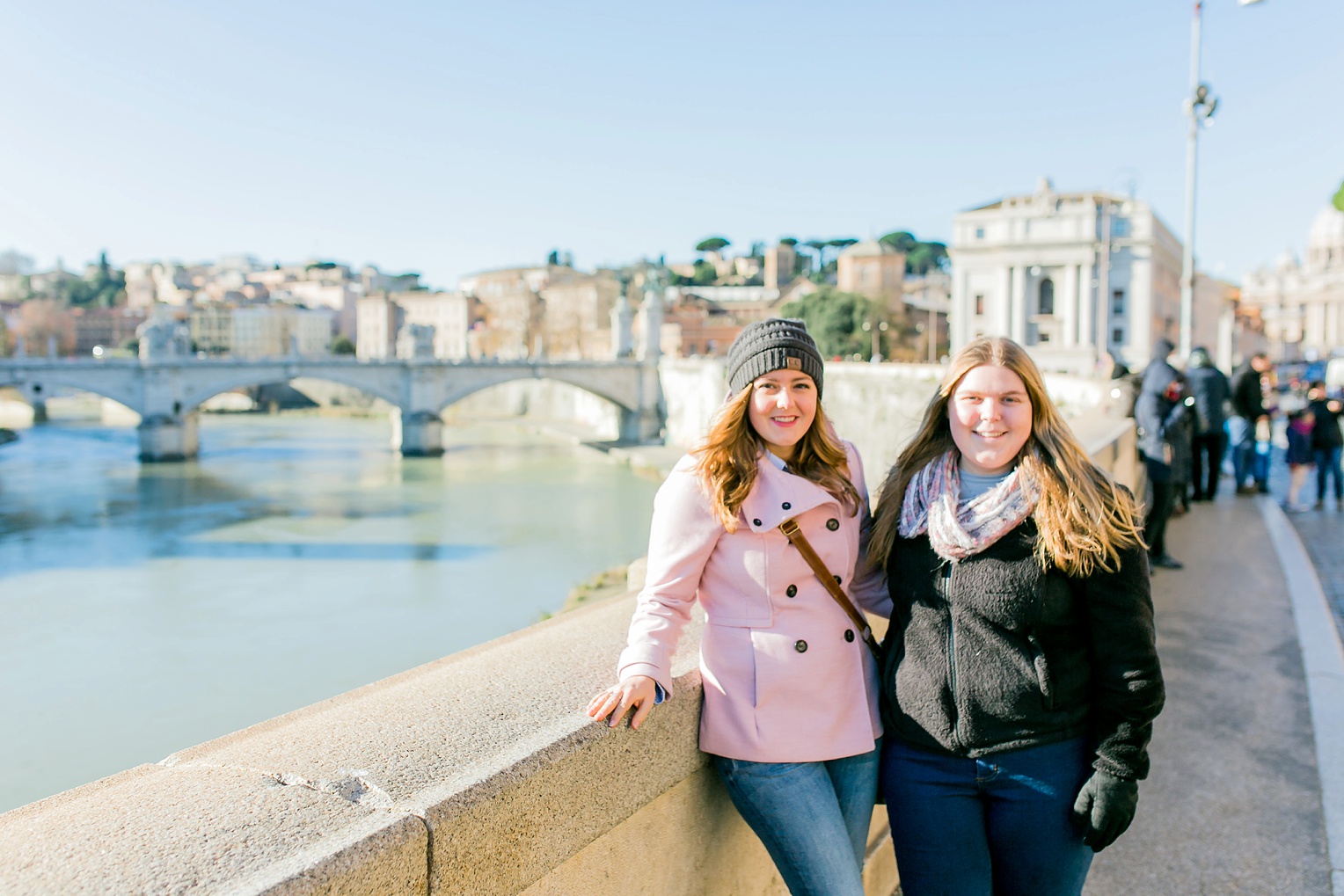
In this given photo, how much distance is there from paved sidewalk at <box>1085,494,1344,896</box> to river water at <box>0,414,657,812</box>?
6.54 metres

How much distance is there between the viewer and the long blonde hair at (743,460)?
4.32 ft

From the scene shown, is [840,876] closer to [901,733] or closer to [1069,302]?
[901,733]

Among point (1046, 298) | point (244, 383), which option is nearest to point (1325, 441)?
point (244, 383)

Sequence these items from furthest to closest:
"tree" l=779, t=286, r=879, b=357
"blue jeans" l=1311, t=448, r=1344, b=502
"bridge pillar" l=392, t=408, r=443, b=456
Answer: "tree" l=779, t=286, r=879, b=357 < "bridge pillar" l=392, t=408, r=443, b=456 < "blue jeans" l=1311, t=448, r=1344, b=502

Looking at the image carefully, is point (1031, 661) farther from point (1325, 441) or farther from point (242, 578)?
point (242, 578)

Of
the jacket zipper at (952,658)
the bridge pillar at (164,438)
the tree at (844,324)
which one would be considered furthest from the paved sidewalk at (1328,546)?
the tree at (844,324)

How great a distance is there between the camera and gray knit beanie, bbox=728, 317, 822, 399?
141cm

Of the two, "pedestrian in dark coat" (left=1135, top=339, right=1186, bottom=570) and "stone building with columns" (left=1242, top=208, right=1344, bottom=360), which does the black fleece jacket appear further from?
"stone building with columns" (left=1242, top=208, right=1344, bottom=360)

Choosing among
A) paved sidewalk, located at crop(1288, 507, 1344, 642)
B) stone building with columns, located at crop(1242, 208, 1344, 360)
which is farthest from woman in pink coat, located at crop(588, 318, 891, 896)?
stone building with columns, located at crop(1242, 208, 1344, 360)

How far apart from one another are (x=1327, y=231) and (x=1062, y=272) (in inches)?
1365

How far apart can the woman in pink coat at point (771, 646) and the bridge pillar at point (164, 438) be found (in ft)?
84.4

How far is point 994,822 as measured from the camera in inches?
51.9

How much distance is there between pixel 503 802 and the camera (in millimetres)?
1026

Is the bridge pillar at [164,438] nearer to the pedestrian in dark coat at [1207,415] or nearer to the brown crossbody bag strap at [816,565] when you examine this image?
the pedestrian in dark coat at [1207,415]
